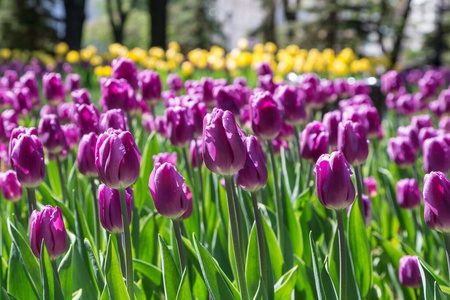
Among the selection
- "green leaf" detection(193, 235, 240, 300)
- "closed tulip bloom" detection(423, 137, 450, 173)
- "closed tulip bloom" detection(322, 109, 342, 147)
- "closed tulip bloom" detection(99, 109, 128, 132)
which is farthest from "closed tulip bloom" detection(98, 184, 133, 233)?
"closed tulip bloom" detection(423, 137, 450, 173)

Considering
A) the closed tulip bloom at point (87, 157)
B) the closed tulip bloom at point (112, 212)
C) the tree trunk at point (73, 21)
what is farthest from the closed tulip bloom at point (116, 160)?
the tree trunk at point (73, 21)

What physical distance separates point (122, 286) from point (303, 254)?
74 cm

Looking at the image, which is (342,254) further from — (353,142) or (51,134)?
(51,134)

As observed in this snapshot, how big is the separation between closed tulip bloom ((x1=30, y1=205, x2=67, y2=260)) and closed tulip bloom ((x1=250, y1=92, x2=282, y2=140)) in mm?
647

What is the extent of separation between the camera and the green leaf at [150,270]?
1.54 metres

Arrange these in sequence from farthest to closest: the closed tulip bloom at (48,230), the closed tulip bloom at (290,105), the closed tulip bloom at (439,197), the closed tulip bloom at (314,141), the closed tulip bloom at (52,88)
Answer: the closed tulip bloom at (52,88)
the closed tulip bloom at (290,105)
the closed tulip bloom at (314,141)
the closed tulip bloom at (48,230)
the closed tulip bloom at (439,197)

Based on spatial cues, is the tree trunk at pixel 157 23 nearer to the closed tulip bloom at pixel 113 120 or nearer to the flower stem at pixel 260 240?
the closed tulip bloom at pixel 113 120

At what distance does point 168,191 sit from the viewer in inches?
45.0

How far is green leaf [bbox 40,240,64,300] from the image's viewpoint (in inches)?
46.6

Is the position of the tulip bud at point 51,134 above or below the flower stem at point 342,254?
above

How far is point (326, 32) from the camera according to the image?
742 inches

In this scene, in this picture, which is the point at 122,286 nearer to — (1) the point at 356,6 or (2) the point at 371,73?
(2) the point at 371,73

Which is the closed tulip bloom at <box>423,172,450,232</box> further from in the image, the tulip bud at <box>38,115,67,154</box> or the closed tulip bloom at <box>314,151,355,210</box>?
the tulip bud at <box>38,115,67,154</box>

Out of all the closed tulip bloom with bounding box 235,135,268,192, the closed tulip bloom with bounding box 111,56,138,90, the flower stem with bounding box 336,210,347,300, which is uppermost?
the closed tulip bloom with bounding box 111,56,138,90
